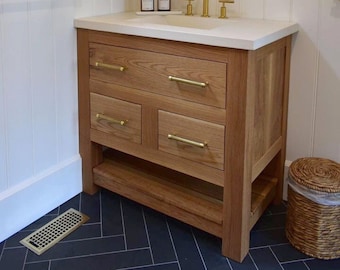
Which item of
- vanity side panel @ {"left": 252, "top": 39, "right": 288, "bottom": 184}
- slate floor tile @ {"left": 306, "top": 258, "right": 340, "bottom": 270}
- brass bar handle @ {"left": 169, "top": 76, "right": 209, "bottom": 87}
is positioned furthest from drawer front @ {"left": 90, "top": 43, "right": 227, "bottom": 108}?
slate floor tile @ {"left": 306, "top": 258, "right": 340, "bottom": 270}

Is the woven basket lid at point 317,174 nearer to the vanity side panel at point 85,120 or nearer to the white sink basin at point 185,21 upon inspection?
the white sink basin at point 185,21

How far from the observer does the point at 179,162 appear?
1912 millimetres

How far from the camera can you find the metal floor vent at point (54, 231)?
6.32 ft

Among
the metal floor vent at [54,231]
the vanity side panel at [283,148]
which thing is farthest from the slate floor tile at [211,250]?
the metal floor vent at [54,231]

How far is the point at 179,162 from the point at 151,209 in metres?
0.39

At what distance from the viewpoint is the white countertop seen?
1631mm

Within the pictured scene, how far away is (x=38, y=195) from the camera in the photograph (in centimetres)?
210

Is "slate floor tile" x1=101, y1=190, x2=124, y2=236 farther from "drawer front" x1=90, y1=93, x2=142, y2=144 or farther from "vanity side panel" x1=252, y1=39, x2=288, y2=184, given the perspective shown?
"vanity side panel" x1=252, y1=39, x2=288, y2=184

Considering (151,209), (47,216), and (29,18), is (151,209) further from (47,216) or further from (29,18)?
(29,18)

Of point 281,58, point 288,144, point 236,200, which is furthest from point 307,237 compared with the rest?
point 281,58

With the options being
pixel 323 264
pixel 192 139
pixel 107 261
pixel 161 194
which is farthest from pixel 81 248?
pixel 323 264

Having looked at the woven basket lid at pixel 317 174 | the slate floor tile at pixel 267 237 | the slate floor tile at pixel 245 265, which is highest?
the woven basket lid at pixel 317 174

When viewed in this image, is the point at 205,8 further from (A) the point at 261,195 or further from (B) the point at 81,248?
(B) the point at 81,248

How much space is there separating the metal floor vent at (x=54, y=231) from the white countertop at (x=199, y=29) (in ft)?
2.82
